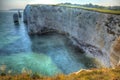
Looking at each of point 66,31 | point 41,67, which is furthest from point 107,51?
point 66,31

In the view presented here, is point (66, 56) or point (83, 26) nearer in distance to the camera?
point (66, 56)

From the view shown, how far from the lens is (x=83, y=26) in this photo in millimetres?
28750

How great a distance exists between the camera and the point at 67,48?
30281 mm

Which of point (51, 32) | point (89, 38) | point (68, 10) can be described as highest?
point (68, 10)

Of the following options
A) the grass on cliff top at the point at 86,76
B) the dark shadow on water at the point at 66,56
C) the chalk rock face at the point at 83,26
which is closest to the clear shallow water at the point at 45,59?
the dark shadow on water at the point at 66,56

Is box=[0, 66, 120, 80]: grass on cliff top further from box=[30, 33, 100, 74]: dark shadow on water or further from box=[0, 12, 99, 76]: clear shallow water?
box=[30, 33, 100, 74]: dark shadow on water

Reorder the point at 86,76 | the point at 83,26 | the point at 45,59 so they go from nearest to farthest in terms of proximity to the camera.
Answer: the point at 86,76 < the point at 45,59 < the point at 83,26

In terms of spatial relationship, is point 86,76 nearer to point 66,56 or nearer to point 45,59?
point 45,59

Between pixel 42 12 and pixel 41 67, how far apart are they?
2770cm

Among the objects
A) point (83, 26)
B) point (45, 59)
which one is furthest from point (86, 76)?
point (83, 26)

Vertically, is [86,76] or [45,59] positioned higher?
[86,76]

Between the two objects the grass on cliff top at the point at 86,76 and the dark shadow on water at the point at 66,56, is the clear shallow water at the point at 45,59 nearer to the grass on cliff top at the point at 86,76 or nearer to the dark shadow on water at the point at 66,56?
the dark shadow on water at the point at 66,56

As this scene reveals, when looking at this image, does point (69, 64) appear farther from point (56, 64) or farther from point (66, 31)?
point (66, 31)

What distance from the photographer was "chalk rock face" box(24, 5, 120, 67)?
20447 millimetres
